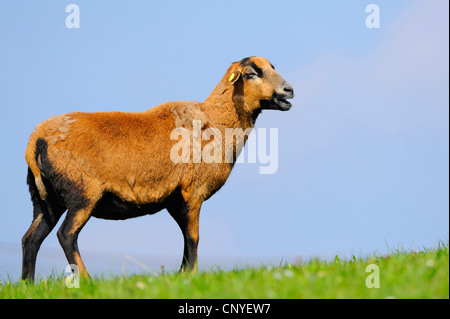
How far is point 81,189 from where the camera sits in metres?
7.84

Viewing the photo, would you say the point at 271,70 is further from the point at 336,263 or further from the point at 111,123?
the point at 336,263

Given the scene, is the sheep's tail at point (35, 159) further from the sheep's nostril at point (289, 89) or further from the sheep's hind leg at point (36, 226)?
the sheep's nostril at point (289, 89)

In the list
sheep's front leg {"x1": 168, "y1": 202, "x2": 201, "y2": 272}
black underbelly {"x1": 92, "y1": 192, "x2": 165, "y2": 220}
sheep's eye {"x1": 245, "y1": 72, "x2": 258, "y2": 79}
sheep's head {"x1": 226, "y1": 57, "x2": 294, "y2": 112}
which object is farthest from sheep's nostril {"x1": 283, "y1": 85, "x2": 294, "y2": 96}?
black underbelly {"x1": 92, "y1": 192, "x2": 165, "y2": 220}

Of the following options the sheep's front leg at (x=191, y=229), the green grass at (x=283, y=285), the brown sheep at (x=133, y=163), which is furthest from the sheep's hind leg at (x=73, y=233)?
the sheep's front leg at (x=191, y=229)

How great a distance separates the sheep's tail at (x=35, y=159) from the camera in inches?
319

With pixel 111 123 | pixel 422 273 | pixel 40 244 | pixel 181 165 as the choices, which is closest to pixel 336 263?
pixel 422 273

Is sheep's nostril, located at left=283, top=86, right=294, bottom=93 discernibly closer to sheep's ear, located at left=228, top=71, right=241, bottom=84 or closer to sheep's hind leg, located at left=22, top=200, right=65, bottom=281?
sheep's ear, located at left=228, top=71, right=241, bottom=84

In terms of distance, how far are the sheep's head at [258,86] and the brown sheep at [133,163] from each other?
2 cm

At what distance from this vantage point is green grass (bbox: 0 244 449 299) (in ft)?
17.6

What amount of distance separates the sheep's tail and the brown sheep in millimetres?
15

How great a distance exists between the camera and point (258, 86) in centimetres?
898

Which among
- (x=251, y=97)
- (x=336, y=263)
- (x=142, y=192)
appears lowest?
(x=336, y=263)
